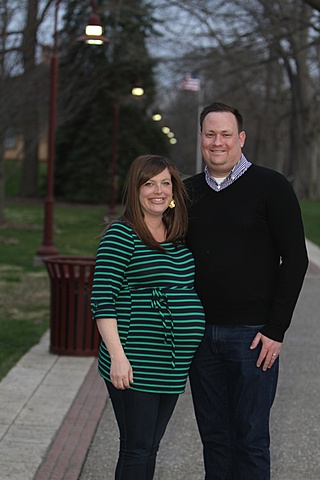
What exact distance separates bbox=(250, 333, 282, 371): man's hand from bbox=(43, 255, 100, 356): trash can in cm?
385

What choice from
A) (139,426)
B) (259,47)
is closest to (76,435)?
(139,426)

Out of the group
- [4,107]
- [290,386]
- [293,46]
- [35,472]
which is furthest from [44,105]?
[35,472]

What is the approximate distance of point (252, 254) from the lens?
3.44 m

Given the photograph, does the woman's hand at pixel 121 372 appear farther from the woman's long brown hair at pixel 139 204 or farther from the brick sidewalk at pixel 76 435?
the brick sidewalk at pixel 76 435

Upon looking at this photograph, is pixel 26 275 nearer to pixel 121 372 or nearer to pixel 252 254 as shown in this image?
pixel 252 254

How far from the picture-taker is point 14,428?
5.31 m

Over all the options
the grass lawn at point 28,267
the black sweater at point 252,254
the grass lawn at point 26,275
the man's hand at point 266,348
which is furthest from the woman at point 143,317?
the grass lawn at point 28,267

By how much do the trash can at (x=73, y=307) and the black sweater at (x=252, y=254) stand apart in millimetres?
3809

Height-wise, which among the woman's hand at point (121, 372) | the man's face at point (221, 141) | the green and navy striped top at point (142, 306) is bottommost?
the woman's hand at point (121, 372)

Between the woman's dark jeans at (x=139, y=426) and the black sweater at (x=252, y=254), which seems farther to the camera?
the black sweater at (x=252, y=254)

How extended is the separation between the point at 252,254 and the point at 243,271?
79mm

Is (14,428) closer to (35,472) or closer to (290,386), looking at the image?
(35,472)

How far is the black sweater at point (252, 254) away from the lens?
11.2 feet

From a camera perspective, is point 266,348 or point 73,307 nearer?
point 266,348
